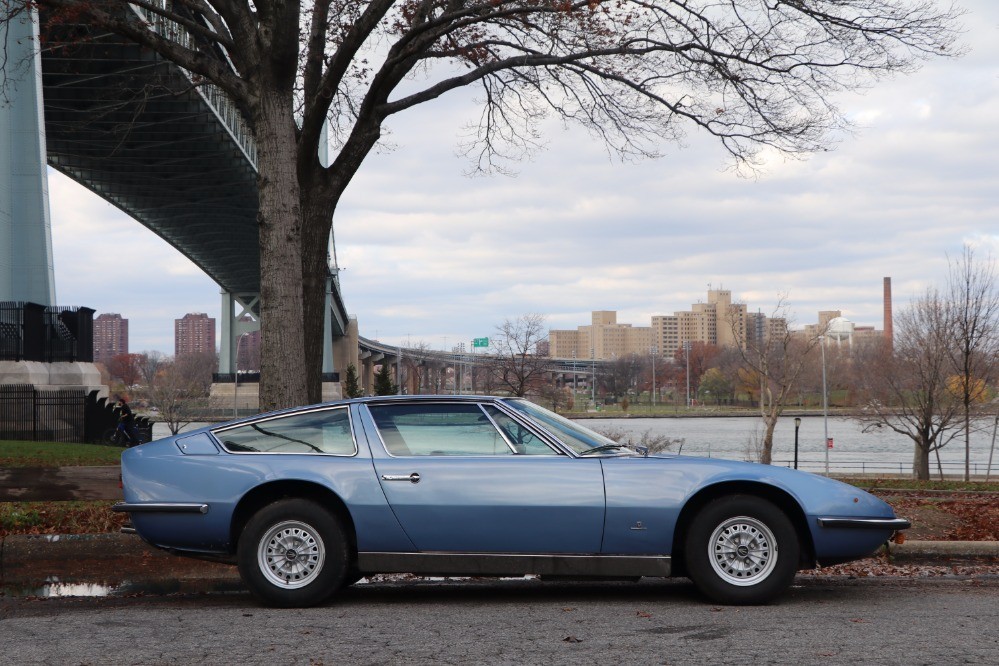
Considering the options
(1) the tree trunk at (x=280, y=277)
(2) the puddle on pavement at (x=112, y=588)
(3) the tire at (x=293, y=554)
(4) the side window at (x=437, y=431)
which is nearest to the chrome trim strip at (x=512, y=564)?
(3) the tire at (x=293, y=554)

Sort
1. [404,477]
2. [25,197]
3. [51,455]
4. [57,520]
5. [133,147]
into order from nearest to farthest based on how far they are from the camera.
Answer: [404,477] → [57,520] → [51,455] → [25,197] → [133,147]

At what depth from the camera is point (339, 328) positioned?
7975cm

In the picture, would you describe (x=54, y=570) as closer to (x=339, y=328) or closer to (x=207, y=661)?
(x=207, y=661)

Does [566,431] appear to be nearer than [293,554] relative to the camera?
No

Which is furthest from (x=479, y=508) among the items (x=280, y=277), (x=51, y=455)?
(x=51, y=455)

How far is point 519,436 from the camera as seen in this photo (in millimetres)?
6258

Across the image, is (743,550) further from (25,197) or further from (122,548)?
(25,197)

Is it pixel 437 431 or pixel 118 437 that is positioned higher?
pixel 437 431

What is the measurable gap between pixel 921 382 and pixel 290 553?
36.2 m

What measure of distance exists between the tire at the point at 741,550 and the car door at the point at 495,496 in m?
0.59

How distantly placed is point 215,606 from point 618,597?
247cm

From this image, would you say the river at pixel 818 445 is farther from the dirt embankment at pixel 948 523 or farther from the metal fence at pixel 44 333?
the dirt embankment at pixel 948 523

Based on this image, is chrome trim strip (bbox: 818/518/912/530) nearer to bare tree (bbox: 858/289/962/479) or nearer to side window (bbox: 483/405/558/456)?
side window (bbox: 483/405/558/456)

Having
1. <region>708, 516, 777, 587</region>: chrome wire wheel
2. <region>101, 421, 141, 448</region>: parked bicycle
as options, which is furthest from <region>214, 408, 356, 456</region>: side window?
<region>101, 421, 141, 448</region>: parked bicycle
